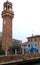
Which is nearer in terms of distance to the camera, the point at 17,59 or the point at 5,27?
the point at 17,59

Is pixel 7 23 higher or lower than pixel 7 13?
lower

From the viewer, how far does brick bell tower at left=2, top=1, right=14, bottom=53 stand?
44062mm

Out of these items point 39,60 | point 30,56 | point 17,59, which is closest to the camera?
point 17,59

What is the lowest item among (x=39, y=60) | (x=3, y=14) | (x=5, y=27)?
(x=39, y=60)

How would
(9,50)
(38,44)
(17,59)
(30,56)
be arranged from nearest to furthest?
1. (17,59)
2. (30,56)
3. (9,50)
4. (38,44)

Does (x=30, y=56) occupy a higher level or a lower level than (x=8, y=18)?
lower

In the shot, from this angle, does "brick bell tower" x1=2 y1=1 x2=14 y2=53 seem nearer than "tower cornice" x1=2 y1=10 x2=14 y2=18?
Yes

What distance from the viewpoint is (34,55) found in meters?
30.9

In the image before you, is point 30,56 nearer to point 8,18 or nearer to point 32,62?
point 32,62

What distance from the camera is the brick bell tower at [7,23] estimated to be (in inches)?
1735

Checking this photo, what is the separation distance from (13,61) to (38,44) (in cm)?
4051

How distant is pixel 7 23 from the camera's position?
45.0m

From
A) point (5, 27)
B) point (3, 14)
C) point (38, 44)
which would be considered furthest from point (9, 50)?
point (38, 44)

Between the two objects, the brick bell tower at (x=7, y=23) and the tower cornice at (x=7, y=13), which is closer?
the brick bell tower at (x=7, y=23)
